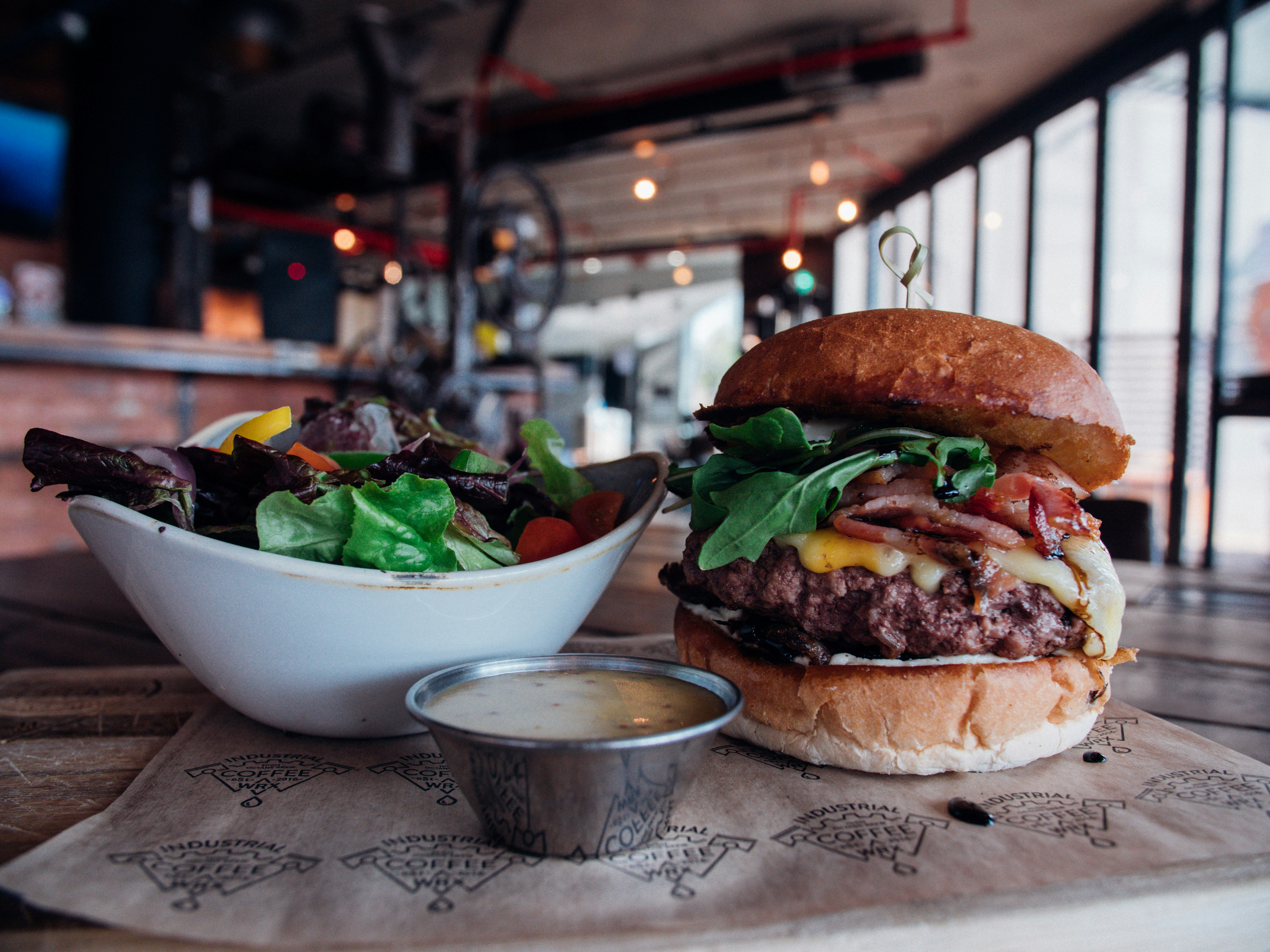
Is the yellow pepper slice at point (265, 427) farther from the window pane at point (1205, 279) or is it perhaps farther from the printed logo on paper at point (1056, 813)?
the window pane at point (1205, 279)

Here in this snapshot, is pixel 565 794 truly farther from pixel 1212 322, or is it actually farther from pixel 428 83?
pixel 428 83

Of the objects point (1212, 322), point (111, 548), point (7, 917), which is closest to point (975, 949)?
point (7, 917)

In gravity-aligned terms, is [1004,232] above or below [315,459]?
above

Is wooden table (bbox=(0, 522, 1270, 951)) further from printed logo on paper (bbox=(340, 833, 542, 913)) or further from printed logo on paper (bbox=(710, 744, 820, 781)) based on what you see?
printed logo on paper (bbox=(710, 744, 820, 781))

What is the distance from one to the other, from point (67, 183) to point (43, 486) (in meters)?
8.96

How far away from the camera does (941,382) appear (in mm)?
1069

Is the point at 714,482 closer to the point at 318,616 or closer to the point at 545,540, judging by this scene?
the point at 545,540

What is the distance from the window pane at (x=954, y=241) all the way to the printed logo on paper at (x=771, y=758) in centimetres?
855

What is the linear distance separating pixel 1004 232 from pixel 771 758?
8.41m

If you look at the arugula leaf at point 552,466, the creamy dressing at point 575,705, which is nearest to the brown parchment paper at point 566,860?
the creamy dressing at point 575,705

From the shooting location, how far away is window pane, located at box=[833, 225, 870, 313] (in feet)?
39.2

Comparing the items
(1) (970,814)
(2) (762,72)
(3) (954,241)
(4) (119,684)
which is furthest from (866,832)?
(3) (954,241)

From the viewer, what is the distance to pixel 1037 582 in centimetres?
105

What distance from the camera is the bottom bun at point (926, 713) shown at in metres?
0.99
